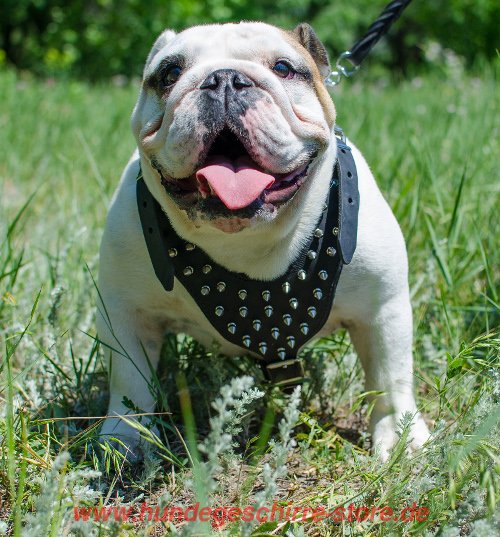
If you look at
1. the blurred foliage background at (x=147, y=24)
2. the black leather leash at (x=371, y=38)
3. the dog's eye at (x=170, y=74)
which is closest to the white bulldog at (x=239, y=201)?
the dog's eye at (x=170, y=74)

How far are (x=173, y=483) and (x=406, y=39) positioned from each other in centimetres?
1096

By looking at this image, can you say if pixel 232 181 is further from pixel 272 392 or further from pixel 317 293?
pixel 272 392

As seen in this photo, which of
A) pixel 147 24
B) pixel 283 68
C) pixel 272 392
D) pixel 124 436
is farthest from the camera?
pixel 147 24

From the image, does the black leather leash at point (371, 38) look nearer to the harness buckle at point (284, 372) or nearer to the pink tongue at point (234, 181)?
the pink tongue at point (234, 181)

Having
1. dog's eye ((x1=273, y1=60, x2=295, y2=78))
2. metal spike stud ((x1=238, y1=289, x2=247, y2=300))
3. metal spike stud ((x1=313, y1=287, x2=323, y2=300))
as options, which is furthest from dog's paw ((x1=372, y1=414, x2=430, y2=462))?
dog's eye ((x1=273, y1=60, x2=295, y2=78))

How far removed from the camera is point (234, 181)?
58.4 inches

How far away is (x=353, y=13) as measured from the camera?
10227 mm

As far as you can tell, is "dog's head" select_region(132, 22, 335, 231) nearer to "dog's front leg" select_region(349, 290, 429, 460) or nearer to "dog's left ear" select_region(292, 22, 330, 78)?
"dog's left ear" select_region(292, 22, 330, 78)

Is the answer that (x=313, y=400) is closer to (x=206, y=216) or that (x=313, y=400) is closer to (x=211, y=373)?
(x=211, y=373)

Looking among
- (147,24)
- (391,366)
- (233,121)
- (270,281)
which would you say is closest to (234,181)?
(233,121)

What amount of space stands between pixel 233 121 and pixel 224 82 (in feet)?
0.28

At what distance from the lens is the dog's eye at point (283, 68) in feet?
5.37

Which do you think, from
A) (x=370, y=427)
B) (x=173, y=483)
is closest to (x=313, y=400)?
(x=370, y=427)

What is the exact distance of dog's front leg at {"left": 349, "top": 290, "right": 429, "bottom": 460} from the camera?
1.76m
